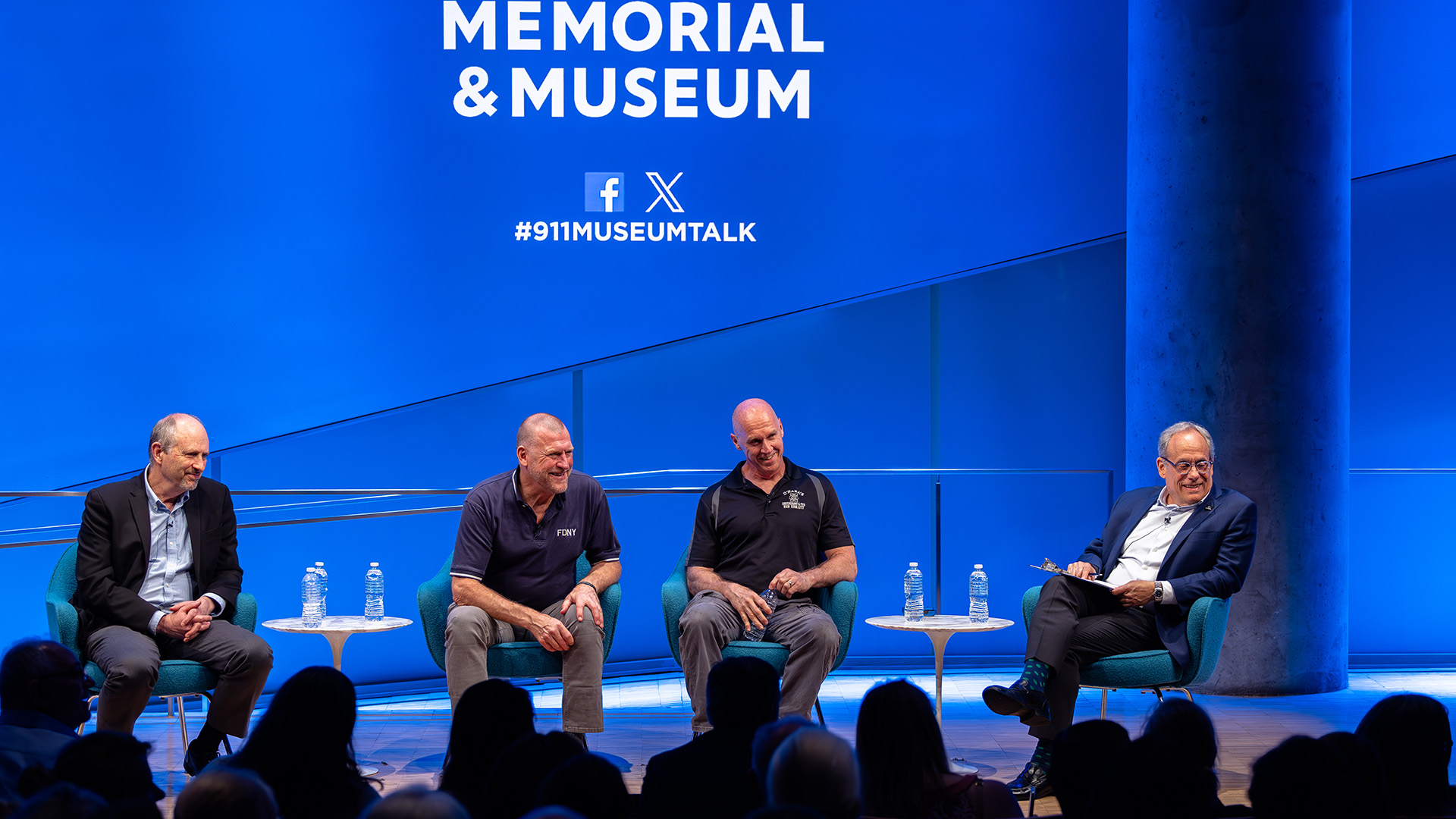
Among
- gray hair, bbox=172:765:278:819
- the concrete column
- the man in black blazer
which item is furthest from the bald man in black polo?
gray hair, bbox=172:765:278:819

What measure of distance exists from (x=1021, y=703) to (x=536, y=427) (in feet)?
6.00

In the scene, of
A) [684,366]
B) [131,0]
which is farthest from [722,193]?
[131,0]

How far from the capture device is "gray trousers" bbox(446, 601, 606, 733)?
4.23m

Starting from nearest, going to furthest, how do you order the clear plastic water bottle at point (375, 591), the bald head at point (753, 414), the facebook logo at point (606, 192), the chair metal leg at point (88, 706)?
the chair metal leg at point (88, 706) → the bald head at point (753, 414) → the clear plastic water bottle at point (375, 591) → the facebook logo at point (606, 192)

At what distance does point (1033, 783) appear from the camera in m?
3.98

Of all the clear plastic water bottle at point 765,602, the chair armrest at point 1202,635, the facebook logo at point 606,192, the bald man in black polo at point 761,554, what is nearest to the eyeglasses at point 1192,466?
the chair armrest at point 1202,635

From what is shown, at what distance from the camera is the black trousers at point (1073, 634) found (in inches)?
161

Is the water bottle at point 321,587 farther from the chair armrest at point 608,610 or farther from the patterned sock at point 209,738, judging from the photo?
the chair armrest at point 608,610

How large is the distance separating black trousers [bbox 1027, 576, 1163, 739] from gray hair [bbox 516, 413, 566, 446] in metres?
1.71

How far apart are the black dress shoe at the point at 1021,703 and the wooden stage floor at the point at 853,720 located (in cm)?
27

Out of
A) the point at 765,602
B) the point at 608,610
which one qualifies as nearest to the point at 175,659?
the point at 608,610

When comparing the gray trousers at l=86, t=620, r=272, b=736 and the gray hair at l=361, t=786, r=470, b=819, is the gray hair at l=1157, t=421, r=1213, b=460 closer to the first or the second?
the gray trousers at l=86, t=620, r=272, b=736

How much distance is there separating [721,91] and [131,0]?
2563 millimetres

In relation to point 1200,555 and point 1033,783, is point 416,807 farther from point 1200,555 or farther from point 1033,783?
point 1200,555
